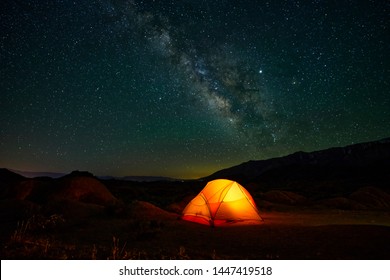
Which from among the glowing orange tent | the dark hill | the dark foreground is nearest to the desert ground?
the dark foreground

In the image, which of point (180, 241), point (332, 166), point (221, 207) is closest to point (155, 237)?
point (180, 241)

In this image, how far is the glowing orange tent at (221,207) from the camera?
44.7ft

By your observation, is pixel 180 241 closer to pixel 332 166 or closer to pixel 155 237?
pixel 155 237

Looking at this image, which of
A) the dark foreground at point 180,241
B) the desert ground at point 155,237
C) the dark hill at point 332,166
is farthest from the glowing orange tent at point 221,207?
the dark hill at point 332,166

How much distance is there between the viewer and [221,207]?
45.2 ft

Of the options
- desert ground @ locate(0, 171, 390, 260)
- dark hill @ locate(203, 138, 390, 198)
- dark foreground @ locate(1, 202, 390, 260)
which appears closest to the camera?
dark foreground @ locate(1, 202, 390, 260)

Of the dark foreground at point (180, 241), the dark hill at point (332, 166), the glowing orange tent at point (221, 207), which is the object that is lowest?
the dark foreground at point (180, 241)

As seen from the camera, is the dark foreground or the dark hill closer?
the dark foreground


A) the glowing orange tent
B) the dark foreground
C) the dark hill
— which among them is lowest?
the dark foreground

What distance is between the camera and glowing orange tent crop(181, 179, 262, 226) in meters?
13.6

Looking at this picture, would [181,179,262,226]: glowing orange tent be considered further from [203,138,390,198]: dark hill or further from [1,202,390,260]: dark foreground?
[203,138,390,198]: dark hill

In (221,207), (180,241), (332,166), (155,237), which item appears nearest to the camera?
(180,241)

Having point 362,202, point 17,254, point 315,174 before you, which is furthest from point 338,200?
point 315,174

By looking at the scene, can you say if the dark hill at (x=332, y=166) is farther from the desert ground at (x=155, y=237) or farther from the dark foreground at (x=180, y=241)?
the dark foreground at (x=180, y=241)
